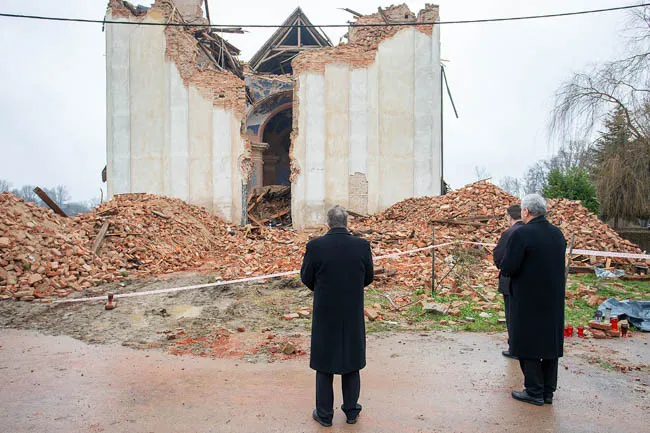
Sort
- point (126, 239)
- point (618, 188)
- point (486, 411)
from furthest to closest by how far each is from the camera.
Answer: point (618, 188) → point (126, 239) → point (486, 411)

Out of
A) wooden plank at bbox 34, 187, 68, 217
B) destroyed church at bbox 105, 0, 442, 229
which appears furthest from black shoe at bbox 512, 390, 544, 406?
destroyed church at bbox 105, 0, 442, 229

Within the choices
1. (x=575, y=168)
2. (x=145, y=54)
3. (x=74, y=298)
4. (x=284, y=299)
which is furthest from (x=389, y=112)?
(x=74, y=298)

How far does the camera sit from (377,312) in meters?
7.05

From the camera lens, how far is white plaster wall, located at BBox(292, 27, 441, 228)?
17641 mm

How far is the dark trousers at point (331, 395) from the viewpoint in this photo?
3461 millimetres

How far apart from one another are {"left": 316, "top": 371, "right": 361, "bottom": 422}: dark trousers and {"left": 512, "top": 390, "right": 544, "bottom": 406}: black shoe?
147cm

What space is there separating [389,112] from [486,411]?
50.3ft

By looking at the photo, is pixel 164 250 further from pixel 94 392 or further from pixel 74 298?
pixel 94 392

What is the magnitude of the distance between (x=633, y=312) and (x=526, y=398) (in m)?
3.84

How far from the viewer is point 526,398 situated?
388cm

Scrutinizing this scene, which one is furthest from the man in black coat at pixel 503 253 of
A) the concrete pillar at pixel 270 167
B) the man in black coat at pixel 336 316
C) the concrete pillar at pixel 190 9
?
the concrete pillar at pixel 270 167

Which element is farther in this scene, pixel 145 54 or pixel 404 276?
pixel 145 54

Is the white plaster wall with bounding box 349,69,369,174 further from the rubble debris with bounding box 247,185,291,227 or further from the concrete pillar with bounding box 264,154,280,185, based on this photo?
the concrete pillar with bounding box 264,154,280,185

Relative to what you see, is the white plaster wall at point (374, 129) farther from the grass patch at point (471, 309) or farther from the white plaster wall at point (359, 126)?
the grass patch at point (471, 309)
